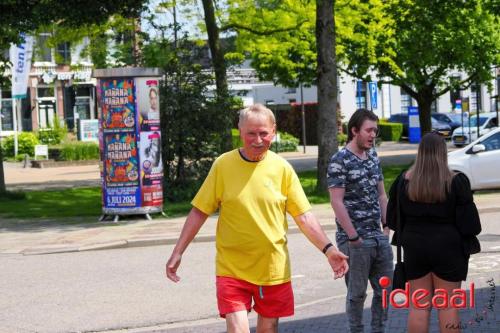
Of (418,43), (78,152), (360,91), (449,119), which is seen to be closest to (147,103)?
(418,43)

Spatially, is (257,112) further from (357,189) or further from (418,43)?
(418,43)

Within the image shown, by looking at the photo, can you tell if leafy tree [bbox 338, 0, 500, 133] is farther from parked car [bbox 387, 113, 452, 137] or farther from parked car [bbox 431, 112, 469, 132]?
parked car [bbox 431, 112, 469, 132]

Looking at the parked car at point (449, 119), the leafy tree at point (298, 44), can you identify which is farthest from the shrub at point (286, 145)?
the parked car at point (449, 119)

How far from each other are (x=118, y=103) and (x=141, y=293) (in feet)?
26.0

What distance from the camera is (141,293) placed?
1076cm

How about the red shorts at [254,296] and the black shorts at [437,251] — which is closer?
the red shorts at [254,296]

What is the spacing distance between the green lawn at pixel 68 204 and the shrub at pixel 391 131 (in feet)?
88.6

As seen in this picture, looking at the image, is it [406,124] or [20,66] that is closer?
[20,66]

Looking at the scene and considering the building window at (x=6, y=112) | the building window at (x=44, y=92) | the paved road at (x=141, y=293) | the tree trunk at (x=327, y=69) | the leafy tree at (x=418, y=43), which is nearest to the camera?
the paved road at (x=141, y=293)

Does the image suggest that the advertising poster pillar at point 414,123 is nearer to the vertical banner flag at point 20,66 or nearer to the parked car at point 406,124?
the parked car at point 406,124

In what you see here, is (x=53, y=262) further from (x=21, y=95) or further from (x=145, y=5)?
(x=21, y=95)

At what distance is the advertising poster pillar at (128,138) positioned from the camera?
18.1m

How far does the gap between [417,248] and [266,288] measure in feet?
3.80

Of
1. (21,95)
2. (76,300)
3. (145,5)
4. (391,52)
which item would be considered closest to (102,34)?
(145,5)
